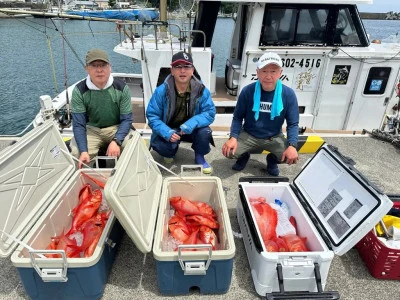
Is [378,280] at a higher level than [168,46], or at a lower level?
lower

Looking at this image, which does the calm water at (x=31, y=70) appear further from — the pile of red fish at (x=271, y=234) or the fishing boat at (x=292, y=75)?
the pile of red fish at (x=271, y=234)

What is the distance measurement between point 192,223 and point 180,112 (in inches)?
54.8

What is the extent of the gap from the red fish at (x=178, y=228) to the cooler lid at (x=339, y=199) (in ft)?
3.09

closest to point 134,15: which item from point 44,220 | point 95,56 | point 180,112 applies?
point 180,112

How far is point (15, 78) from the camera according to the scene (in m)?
12.2

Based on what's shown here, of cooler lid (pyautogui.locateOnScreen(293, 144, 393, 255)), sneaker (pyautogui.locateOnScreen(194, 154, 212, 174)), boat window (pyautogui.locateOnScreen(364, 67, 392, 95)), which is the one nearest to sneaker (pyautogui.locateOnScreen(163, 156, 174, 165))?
sneaker (pyautogui.locateOnScreen(194, 154, 212, 174))

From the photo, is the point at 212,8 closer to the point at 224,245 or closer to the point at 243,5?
the point at 243,5

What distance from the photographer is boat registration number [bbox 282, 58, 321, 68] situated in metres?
4.46

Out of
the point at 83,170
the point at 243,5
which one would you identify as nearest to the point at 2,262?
the point at 83,170

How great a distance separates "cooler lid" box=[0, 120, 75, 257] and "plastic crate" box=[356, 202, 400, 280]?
228 centimetres

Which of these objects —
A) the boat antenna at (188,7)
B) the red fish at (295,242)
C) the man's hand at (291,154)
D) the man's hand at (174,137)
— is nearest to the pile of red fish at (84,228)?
the man's hand at (174,137)

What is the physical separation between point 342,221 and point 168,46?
3812 mm

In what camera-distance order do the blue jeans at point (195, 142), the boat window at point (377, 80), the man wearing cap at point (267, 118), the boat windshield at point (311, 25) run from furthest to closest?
the boat window at point (377, 80) → the boat windshield at point (311, 25) → the blue jeans at point (195, 142) → the man wearing cap at point (267, 118)

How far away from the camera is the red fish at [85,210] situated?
2.15m
